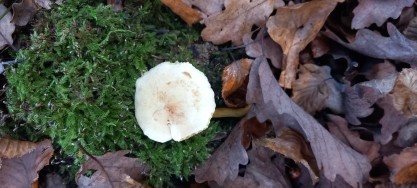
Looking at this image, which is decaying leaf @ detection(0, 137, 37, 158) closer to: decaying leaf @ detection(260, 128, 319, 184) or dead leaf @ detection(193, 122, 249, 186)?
dead leaf @ detection(193, 122, 249, 186)

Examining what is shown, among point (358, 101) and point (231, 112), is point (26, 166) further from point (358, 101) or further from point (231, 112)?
point (358, 101)

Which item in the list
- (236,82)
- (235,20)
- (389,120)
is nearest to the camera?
(389,120)

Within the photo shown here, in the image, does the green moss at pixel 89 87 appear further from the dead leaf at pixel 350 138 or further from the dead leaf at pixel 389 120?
the dead leaf at pixel 389 120

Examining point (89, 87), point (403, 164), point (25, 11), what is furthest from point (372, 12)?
point (25, 11)

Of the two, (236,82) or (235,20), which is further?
(235,20)

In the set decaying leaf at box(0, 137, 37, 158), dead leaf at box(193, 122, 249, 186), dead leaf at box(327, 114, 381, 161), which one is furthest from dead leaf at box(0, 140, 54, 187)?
dead leaf at box(327, 114, 381, 161)

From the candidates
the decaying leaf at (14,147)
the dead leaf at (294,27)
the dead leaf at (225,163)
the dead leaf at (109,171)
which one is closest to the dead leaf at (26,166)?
the decaying leaf at (14,147)

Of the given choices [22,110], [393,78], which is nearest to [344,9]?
[393,78]
